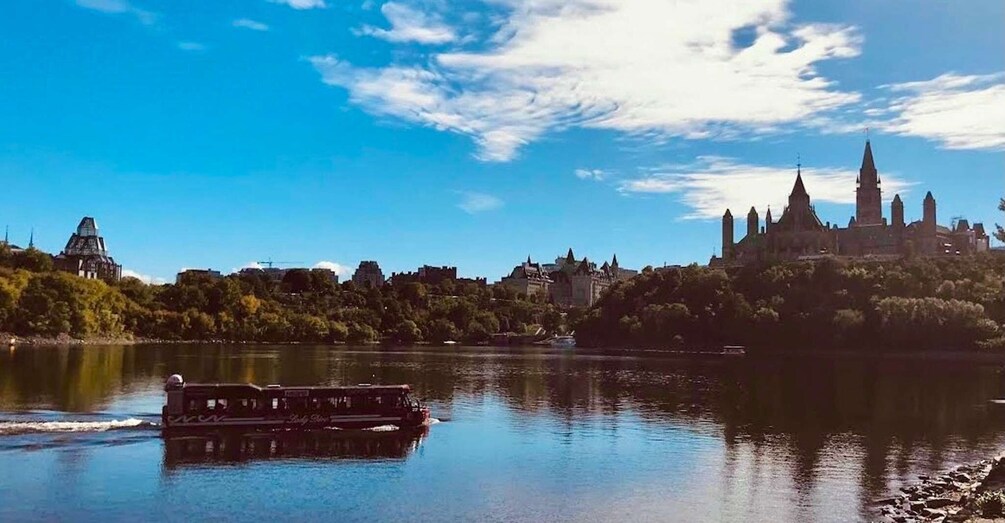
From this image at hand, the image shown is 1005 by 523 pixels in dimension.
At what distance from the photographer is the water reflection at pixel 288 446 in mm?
45500

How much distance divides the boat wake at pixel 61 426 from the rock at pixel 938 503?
43.5 meters

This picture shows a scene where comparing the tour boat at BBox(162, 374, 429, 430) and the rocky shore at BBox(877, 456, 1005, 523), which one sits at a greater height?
the tour boat at BBox(162, 374, 429, 430)

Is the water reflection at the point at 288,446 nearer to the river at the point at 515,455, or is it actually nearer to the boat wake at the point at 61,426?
the river at the point at 515,455

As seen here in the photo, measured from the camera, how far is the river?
35.9 metres

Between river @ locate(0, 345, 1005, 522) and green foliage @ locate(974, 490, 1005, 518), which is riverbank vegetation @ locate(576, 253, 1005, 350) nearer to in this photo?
river @ locate(0, 345, 1005, 522)

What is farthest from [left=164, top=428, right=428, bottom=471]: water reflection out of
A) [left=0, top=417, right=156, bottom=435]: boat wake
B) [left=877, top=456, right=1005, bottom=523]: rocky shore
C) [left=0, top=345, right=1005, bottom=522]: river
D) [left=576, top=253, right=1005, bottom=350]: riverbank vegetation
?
[left=576, top=253, right=1005, bottom=350]: riverbank vegetation

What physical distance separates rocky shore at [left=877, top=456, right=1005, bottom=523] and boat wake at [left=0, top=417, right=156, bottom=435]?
140ft

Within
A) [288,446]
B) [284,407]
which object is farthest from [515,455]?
[284,407]

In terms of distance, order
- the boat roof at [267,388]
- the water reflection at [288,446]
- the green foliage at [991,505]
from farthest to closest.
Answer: the boat roof at [267,388]
the water reflection at [288,446]
the green foliage at [991,505]

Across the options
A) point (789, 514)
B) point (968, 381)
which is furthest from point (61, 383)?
point (968, 381)

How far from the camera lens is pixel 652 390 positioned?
88.1 m

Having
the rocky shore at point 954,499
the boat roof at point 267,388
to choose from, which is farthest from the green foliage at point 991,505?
Result: the boat roof at point 267,388

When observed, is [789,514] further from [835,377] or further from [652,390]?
[835,377]

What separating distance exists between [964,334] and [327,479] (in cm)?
13318
